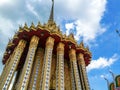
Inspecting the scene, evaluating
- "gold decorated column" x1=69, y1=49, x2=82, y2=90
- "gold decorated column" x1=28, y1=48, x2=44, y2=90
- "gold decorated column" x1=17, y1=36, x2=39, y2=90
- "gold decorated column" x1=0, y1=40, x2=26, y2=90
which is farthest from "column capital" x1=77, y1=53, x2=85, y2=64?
"gold decorated column" x1=0, y1=40, x2=26, y2=90

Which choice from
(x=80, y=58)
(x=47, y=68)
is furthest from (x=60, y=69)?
(x=80, y=58)

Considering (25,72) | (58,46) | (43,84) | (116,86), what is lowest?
(116,86)

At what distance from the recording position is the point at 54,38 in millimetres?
16266

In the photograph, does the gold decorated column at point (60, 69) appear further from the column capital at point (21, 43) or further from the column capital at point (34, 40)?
the column capital at point (21, 43)

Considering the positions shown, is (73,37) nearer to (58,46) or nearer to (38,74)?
(58,46)

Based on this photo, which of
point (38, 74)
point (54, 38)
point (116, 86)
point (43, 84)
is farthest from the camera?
point (54, 38)

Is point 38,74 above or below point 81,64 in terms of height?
below

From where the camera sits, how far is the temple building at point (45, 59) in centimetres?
1378

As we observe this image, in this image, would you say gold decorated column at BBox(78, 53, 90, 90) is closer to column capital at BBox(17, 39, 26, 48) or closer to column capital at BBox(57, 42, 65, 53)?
column capital at BBox(57, 42, 65, 53)

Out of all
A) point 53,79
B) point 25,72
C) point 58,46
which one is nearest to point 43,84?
point 25,72

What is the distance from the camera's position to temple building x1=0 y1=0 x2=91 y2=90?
13.8 meters

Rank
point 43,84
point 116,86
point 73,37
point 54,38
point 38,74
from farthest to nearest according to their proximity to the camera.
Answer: point 73,37 < point 54,38 < point 38,74 < point 43,84 < point 116,86

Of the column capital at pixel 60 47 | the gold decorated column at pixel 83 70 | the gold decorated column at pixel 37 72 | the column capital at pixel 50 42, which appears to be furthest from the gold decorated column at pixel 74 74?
the gold decorated column at pixel 37 72

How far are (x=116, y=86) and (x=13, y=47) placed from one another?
10.9 m
